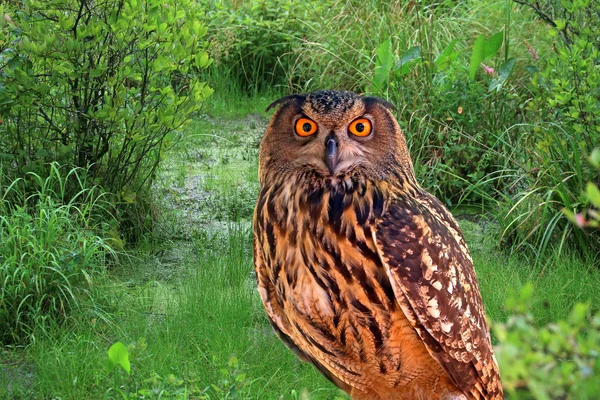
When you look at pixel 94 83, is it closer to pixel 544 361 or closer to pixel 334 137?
pixel 334 137

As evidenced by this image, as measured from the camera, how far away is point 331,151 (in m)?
2.58

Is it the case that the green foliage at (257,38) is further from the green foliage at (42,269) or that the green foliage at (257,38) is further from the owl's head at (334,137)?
the owl's head at (334,137)

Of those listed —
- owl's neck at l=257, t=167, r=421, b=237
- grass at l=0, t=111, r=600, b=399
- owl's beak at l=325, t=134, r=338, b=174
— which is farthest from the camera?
grass at l=0, t=111, r=600, b=399

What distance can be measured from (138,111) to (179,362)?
1700 mm

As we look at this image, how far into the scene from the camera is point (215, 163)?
23.4 feet

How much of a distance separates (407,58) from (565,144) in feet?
5.06

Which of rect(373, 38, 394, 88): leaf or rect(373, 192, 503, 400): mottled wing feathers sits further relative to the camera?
rect(373, 38, 394, 88): leaf

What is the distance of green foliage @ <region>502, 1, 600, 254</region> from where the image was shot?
469cm

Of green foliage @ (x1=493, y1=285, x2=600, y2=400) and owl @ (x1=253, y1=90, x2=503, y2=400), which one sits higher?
green foliage @ (x1=493, y1=285, x2=600, y2=400)

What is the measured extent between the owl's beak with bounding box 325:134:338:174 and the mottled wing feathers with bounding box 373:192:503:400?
266 mm

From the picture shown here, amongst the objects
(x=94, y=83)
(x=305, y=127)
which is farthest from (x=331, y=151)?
(x=94, y=83)

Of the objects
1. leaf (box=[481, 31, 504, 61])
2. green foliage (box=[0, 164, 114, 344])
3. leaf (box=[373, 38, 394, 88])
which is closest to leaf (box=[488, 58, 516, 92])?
leaf (box=[481, 31, 504, 61])

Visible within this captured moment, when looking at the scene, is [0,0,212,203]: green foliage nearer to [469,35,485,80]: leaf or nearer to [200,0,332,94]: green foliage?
[469,35,485,80]: leaf

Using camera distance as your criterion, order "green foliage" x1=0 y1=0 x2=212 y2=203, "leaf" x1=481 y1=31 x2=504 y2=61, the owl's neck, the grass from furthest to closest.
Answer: "leaf" x1=481 y1=31 x2=504 y2=61, "green foliage" x1=0 y1=0 x2=212 y2=203, the grass, the owl's neck
